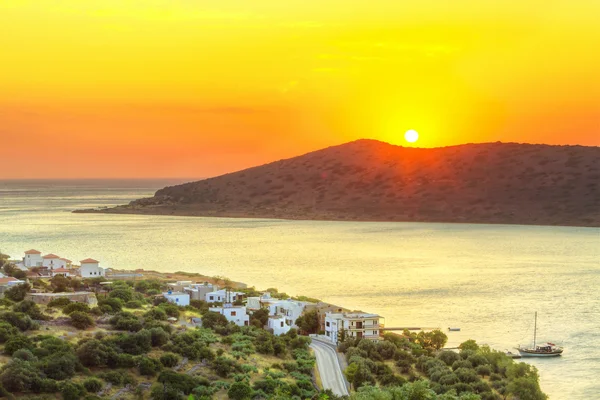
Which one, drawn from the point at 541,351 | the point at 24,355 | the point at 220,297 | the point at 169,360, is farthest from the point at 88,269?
the point at 541,351

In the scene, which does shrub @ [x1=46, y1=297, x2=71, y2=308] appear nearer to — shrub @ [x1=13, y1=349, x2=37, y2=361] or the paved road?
shrub @ [x1=13, y1=349, x2=37, y2=361]

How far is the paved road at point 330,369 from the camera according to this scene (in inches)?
987

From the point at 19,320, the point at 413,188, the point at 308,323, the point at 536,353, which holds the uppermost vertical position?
the point at 413,188

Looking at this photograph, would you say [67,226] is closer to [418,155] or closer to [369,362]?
[418,155]

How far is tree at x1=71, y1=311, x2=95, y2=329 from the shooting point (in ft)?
84.9

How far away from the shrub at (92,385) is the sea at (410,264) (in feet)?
46.7

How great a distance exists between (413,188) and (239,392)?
123m

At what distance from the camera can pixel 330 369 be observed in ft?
87.6

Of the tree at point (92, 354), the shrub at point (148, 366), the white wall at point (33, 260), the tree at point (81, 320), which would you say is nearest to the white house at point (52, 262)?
the white wall at point (33, 260)

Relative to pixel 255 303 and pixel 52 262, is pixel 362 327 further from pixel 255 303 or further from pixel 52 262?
pixel 52 262

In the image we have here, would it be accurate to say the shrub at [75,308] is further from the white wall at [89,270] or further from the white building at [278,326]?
the white wall at [89,270]

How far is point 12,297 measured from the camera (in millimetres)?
30109

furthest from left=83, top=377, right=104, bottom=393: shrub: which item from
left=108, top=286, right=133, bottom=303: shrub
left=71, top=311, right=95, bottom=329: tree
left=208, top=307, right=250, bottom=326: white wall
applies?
left=208, top=307, right=250, bottom=326: white wall

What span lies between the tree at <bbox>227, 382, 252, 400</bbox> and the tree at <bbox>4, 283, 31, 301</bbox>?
1131cm
